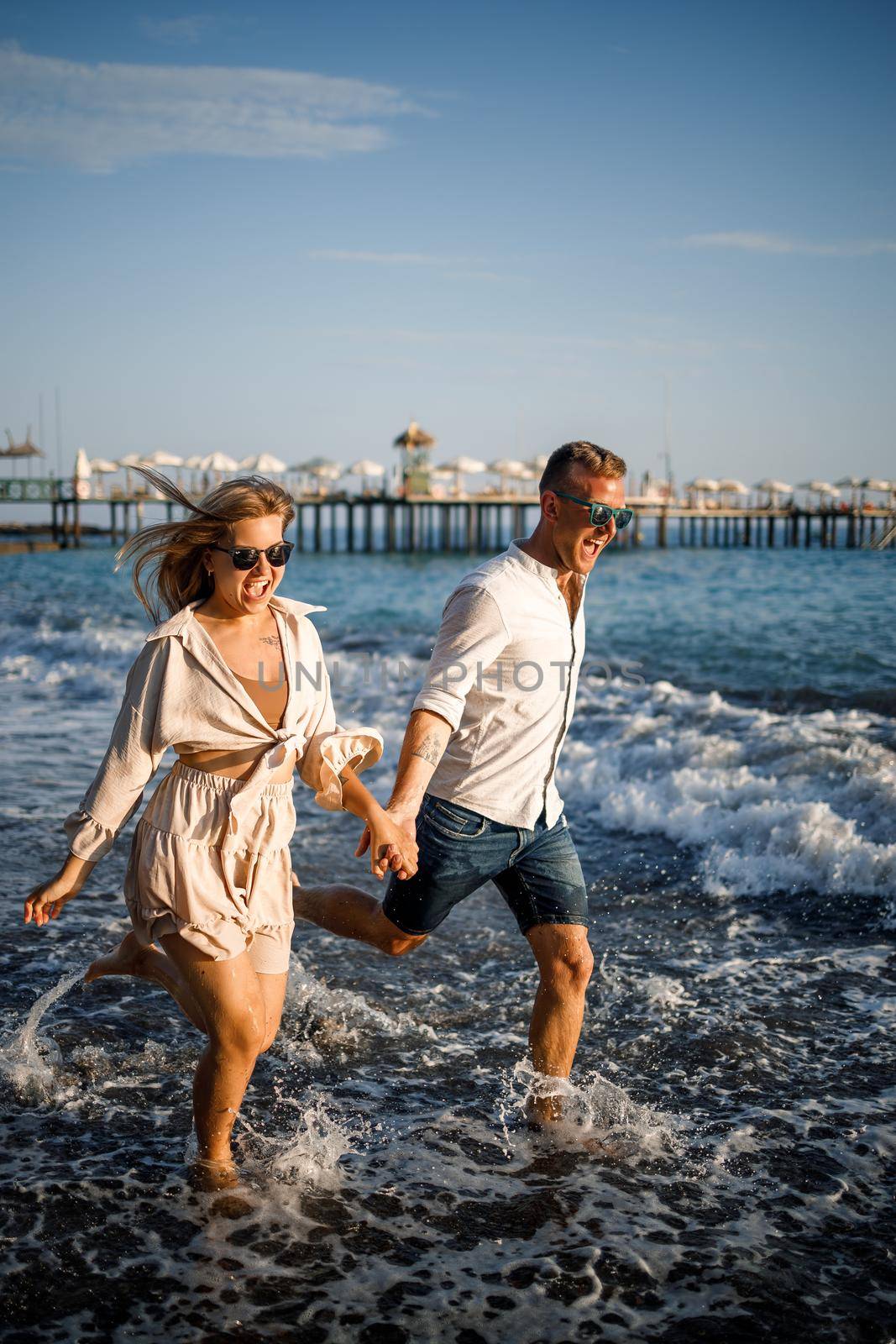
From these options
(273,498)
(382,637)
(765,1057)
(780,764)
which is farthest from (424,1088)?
(382,637)

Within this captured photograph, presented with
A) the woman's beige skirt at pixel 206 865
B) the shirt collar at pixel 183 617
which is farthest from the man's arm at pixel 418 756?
the shirt collar at pixel 183 617

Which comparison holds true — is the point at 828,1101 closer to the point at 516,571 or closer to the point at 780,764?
the point at 516,571

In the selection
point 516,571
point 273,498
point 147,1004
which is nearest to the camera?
point 273,498

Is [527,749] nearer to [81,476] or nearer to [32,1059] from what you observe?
[32,1059]

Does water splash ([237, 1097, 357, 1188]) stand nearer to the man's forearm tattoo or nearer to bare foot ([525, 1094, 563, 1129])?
bare foot ([525, 1094, 563, 1129])

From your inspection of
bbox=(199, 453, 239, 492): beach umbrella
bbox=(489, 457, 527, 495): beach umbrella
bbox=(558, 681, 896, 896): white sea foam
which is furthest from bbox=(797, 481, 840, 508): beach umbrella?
bbox=(558, 681, 896, 896): white sea foam

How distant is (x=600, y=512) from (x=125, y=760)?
1.71 meters

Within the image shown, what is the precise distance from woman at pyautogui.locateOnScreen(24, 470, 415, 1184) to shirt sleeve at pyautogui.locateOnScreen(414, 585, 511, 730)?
0.30 meters

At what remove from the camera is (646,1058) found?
429 cm

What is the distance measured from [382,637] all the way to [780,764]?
12.7m

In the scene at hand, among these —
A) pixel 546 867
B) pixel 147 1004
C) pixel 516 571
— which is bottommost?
pixel 147 1004

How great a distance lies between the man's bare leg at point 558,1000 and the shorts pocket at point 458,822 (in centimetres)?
42

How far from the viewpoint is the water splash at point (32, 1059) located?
389 centimetres

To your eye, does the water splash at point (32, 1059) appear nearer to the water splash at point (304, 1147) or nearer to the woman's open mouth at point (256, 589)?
the water splash at point (304, 1147)
